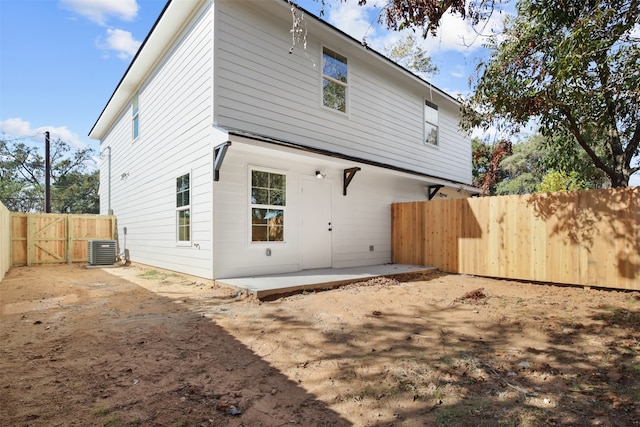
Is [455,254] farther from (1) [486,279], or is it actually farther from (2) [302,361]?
(2) [302,361]

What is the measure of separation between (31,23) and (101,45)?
157 inches

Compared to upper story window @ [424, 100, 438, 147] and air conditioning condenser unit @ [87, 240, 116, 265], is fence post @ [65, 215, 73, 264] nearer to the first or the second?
air conditioning condenser unit @ [87, 240, 116, 265]

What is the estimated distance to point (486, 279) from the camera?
298 inches

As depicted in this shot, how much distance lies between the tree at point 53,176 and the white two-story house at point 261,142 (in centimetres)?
2112

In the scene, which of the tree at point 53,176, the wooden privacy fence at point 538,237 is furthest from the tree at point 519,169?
the tree at point 53,176

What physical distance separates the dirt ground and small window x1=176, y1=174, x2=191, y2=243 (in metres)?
2.07

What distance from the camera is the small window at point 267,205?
6848 millimetres

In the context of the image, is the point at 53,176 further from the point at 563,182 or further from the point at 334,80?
the point at 563,182

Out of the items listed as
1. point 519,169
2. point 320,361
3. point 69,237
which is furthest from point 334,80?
point 519,169

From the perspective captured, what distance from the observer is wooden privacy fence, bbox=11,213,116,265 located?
11305 millimetres

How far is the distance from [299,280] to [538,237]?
5.07 meters

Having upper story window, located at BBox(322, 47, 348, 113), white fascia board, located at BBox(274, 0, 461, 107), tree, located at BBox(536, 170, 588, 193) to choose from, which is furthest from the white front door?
tree, located at BBox(536, 170, 588, 193)

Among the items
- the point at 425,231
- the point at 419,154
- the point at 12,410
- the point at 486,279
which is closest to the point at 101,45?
the point at 419,154

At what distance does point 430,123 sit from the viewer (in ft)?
39.1
